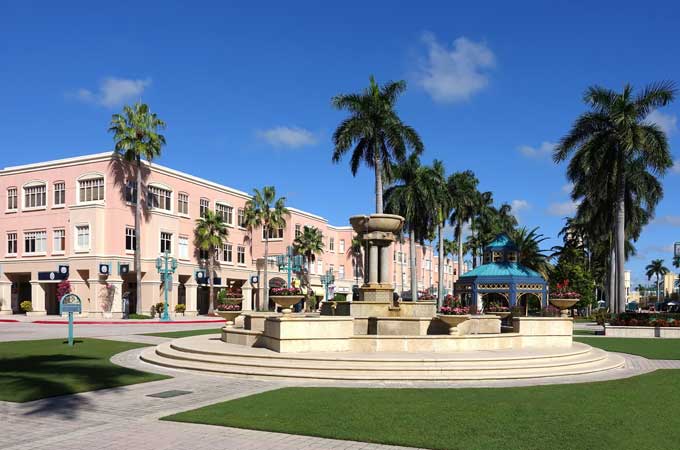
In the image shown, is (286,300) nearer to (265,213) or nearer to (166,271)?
(166,271)

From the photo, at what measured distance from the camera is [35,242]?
175ft

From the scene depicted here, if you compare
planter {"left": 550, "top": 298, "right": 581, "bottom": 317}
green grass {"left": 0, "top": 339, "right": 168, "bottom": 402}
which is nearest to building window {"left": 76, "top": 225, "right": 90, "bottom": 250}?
green grass {"left": 0, "top": 339, "right": 168, "bottom": 402}

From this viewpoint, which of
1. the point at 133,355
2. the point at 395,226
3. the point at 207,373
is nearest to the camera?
the point at 207,373

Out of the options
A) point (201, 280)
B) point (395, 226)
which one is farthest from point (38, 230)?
point (395, 226)

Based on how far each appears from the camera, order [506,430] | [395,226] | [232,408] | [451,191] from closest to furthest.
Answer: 1. [506,430]
2. [232,408]
3. [395,226]
4. [451,191]

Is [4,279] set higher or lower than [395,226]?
lower

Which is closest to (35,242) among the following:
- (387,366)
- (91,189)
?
(91,189)

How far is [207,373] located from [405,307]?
773 centimetres

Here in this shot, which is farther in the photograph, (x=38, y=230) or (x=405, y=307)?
(x=38, y=230)

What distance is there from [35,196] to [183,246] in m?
14.0

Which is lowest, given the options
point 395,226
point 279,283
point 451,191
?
point 279,283

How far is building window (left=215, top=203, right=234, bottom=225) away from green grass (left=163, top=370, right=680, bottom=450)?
54.4 m

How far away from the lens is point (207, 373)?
580 inches

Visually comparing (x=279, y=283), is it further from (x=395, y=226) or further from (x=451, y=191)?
(x=395, y=226)
